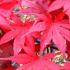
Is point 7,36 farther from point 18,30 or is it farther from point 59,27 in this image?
point 59,27

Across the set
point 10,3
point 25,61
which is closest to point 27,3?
point 10,3

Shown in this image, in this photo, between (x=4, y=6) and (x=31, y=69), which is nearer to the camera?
(x=31, y=69)

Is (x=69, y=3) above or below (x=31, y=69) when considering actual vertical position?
above

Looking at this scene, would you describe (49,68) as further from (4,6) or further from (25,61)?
(4,6)

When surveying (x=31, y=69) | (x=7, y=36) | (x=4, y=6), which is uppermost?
(x=4, y=6)

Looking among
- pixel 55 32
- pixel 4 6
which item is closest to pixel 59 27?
pixel 55 32

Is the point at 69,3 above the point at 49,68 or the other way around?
above
